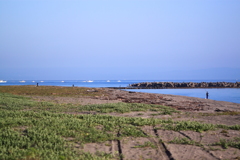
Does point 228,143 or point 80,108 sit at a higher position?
point 80,108

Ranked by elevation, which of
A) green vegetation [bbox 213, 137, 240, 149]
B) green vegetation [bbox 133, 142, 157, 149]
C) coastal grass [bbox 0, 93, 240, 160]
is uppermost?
coastal grass [bbox 0, 93, 240, 160]

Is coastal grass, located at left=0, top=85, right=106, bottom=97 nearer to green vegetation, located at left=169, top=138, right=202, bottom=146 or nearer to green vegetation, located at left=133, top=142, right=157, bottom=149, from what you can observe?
green vegetation, located at left=169, top=138, right=202, bottom=146

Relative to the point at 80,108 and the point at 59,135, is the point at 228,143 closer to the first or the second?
the point at 59,135

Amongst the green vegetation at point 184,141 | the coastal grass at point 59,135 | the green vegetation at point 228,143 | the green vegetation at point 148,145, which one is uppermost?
the coastal grass at point 59,135

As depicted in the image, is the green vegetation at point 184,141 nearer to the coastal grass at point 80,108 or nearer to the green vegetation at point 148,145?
the green vegetation at point 148,145

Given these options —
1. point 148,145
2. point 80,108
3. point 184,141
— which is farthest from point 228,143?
point 80,108

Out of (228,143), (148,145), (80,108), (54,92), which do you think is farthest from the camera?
(54,92)

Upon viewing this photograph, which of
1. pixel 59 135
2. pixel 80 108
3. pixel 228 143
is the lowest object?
pixel 228 143

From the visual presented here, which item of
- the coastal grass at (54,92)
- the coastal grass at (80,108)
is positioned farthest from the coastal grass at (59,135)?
the coastal grass at (54,92)

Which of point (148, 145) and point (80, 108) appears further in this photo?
point (80, 108)

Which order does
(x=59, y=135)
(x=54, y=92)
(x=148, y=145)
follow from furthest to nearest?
1. (x=54, y=92)
2. (x=59, y=135)
3. (x=148, y=145)

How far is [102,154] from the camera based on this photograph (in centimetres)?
808

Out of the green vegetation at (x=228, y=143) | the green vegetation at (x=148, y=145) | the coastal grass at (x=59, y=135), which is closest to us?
the coastal grass at (x=59, y=135)

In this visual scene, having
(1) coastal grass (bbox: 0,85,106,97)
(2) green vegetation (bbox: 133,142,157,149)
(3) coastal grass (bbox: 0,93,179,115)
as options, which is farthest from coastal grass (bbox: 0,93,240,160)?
(1) coastal grass (bbox: 0,85,106,97)
